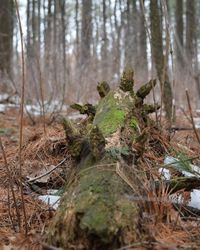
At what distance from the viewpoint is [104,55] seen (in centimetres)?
874

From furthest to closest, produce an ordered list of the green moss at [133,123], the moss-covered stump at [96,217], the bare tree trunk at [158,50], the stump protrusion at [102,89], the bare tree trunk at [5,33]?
the bare tree trunk at [5,33] → the bare tree trunk at [158,50] → the stump protrusion at [102,89] → the green moss at [133,123] → the moss-covered stump at [96,217]

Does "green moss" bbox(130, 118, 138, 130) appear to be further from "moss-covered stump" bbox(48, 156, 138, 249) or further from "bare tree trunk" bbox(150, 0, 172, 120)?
"bare tree trunk" bbox(150, 0, 172, 120)

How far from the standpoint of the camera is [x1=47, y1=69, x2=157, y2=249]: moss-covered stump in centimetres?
159

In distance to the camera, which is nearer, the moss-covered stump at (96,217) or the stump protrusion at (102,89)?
the moss-covered stump at (96,217)

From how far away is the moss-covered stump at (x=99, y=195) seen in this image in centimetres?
159

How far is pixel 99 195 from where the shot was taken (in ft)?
5.65

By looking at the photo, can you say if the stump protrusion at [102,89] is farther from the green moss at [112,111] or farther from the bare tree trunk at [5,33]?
the bare tree trunk at [5,33]

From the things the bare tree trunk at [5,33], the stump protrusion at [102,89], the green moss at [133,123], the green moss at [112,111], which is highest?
the bare tree trunk at [5,33]

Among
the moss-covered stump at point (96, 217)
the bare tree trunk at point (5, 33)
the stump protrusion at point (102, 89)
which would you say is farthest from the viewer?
the bare tree trunk at point (5, 33)

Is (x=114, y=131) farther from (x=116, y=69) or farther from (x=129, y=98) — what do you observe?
(x=116, y=69)

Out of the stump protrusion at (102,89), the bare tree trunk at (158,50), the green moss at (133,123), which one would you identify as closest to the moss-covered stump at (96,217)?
the green moss at (133,123)

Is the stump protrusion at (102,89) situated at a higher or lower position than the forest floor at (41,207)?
higher

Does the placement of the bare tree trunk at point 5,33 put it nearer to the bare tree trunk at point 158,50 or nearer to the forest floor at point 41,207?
the bare tree trunk at point 158,50

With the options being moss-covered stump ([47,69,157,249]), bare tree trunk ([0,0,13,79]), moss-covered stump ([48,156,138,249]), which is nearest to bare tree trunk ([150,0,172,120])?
moss-covered stump ([47,69,157,249])
